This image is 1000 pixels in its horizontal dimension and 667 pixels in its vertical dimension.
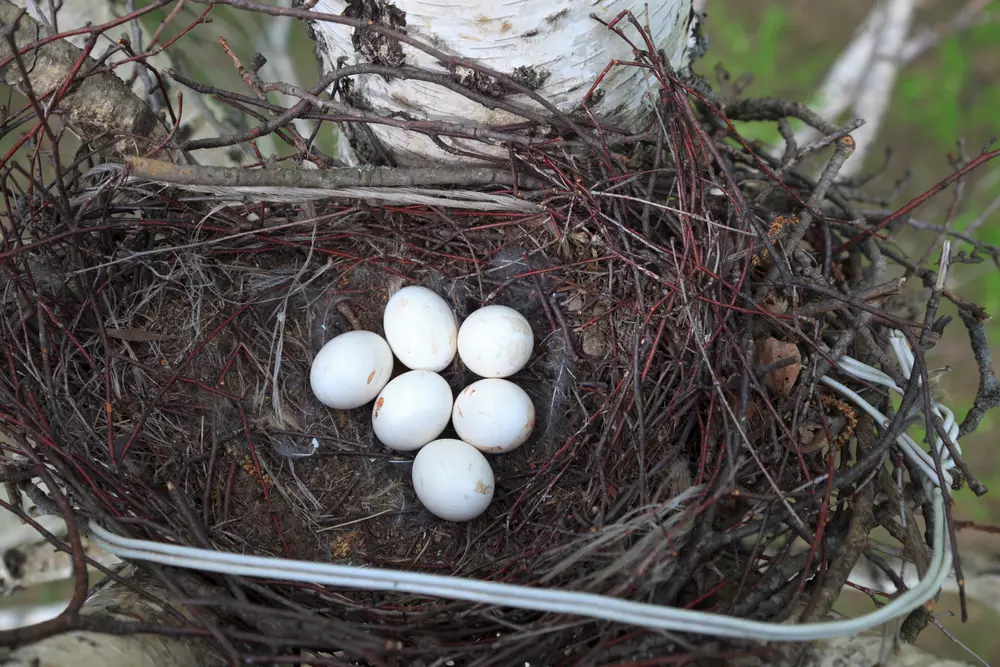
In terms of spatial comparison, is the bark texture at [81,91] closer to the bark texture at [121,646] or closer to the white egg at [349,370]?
the white egg at [349,370]

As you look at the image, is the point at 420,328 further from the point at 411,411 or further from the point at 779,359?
the point at 779,359

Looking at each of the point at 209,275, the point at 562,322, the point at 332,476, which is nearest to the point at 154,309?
the point at 209,275

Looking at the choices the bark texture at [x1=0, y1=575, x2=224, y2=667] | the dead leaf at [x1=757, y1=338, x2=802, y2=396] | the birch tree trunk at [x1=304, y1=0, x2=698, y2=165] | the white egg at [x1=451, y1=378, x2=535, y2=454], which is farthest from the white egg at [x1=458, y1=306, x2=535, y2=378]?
the bark texture at [x1=0, y1=575, x2=224, y2=667]

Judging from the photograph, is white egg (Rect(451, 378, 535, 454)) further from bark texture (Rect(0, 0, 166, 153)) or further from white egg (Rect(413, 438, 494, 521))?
bark texture (Rect(0, 0, 166, 153))

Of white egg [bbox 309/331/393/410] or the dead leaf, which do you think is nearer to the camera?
the dead leaf

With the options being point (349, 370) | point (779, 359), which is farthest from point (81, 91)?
point (779, 359)

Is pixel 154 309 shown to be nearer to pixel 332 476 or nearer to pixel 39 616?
pixel 332 476

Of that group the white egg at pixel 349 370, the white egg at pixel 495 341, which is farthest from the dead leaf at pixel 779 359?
the white egg at pixel 349 370
